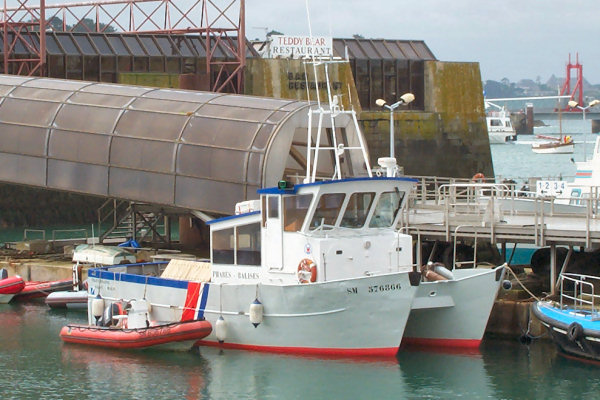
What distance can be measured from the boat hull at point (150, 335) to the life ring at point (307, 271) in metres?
2.81

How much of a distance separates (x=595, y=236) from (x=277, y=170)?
33.8ft

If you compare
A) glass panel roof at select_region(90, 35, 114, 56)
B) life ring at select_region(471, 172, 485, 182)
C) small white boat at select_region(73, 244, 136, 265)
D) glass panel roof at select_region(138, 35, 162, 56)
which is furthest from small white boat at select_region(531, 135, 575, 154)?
small white boat at select_region(73, 244, 136, 265)

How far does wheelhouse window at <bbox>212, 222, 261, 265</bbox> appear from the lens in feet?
99.4

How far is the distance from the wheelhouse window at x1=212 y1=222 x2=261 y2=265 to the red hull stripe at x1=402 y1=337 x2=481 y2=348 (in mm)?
4326

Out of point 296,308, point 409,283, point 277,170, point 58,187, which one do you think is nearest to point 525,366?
point 409,283

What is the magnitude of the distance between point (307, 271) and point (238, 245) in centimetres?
233

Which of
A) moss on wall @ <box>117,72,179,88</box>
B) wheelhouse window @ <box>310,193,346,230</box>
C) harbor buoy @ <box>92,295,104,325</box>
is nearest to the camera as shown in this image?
wheelhouse window @ <box>310,193,346,230</box>

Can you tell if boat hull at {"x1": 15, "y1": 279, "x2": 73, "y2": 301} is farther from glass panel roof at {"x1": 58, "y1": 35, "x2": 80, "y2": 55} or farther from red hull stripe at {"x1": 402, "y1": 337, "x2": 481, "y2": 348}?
glass panel roof at {"x1": 58, "y1": 35, "x2": 80, "y2": 55}

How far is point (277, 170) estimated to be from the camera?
37406mm

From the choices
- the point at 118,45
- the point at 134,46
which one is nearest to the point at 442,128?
the point at 134,46

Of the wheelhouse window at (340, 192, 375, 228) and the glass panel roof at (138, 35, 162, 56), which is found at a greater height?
the glass panel roof at (138, 35, 162, 56)

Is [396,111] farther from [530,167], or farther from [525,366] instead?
[530,167]

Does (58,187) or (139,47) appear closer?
(58,187)

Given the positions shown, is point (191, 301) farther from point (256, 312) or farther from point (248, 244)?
point (256, 312)
